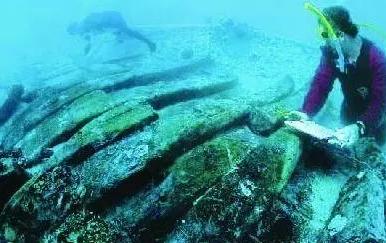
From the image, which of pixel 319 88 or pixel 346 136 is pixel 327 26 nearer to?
pixel 319 88

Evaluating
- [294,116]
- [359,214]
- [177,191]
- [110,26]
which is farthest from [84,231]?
[110,26]

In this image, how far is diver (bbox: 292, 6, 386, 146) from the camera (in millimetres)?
A: 3871

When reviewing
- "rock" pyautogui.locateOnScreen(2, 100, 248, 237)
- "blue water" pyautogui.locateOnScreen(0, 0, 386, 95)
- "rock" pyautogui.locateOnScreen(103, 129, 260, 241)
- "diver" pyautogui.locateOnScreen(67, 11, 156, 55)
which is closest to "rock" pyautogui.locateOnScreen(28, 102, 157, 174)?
"rock" pyautogui.locateOnScreen(2, 100, 248, 237)

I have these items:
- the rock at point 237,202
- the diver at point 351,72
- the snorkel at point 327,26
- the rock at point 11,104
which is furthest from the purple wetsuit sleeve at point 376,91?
the rock at point 11,104

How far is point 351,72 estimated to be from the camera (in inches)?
167

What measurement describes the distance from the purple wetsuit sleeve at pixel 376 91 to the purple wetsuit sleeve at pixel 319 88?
0.52 metres

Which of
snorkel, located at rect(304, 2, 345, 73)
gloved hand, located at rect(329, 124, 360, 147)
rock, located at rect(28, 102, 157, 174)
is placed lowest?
rock, located at rect(28, 102, 157, 174)

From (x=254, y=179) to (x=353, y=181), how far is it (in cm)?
92

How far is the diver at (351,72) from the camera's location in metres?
3.87

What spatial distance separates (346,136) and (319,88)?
1191 millimetres

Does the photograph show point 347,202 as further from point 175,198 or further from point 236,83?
point 236,83

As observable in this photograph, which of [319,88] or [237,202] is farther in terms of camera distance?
[319,88]

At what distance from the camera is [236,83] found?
7.08 meters

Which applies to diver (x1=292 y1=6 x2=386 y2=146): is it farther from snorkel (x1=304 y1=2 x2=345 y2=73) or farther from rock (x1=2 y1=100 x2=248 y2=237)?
rock (x1=2 y1=100 x2=248 y2=237)
